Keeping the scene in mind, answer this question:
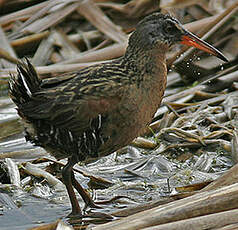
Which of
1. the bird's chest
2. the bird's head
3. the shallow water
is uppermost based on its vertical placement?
the bird's head

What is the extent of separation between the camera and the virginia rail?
165 inches

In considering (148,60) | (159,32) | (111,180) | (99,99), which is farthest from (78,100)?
(111,180)

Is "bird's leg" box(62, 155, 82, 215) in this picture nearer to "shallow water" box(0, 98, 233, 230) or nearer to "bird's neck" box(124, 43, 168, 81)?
"shallow water" box(0, 98, 233, 230)

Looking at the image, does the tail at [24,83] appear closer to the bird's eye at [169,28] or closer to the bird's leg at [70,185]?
the bird's leg at [70,185]

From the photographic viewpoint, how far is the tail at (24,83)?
4301mm

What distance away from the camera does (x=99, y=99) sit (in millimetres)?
4152

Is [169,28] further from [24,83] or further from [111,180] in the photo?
[111,180]

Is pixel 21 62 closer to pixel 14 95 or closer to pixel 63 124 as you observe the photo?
pixel 14 95

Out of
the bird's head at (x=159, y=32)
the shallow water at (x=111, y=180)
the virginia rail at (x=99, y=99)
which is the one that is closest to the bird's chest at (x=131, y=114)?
the virginia rail at (x=99, y=99)

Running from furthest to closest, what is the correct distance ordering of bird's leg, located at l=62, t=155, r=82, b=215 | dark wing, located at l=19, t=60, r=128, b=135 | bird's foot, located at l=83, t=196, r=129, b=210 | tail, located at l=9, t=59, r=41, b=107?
bird's foot, located at l=83, t=196, r=129, b=210 < bird's leg, located at l=62, t=155, r=82, b=215 < tail, located at l=9, t=59, r=41, b=107 < dark wing, located at l=19, t=60, r=128, b=135

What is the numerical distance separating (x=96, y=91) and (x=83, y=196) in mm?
829

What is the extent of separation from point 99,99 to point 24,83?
54 cm

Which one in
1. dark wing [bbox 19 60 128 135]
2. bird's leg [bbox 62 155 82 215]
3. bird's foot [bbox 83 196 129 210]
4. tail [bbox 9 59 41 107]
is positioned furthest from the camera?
bird's foot [bbox 83 196 129 210]

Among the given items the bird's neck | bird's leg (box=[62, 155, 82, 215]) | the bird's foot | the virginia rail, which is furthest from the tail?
the bird's foot
